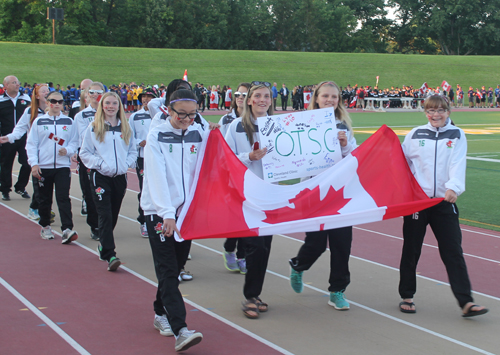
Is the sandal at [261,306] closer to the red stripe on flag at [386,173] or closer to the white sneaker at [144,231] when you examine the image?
the red stripe on flag at [386,173]

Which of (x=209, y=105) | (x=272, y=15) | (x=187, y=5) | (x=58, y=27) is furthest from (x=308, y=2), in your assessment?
(x=209, y=105)

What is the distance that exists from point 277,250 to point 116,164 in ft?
8.25

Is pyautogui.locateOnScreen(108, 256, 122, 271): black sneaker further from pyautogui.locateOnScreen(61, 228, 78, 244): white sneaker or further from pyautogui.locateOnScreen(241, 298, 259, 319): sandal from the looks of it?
pyautogui.locateOnScreen(241, 298, 259, 319): sandal

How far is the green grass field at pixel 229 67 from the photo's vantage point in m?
53.7

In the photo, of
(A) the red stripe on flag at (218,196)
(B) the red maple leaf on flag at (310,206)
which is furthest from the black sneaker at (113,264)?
(B) the red maple leaf on flag at (310,206)

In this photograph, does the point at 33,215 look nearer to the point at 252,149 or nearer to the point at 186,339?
the point at 252,149

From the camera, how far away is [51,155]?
339 inches

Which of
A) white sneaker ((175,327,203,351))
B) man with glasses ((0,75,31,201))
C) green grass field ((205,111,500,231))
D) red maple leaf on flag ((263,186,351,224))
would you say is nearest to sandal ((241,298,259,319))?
red maple leaf on flag ((263,186,351,224))

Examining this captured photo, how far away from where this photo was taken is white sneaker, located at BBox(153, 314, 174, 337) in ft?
16.5

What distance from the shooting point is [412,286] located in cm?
568

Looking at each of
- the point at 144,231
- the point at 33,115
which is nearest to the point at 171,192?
the point at 144,231

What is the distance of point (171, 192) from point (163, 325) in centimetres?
117

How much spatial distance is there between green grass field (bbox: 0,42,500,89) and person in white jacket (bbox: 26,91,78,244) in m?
43.5

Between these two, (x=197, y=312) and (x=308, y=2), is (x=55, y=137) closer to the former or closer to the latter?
(x=197, y=312)
